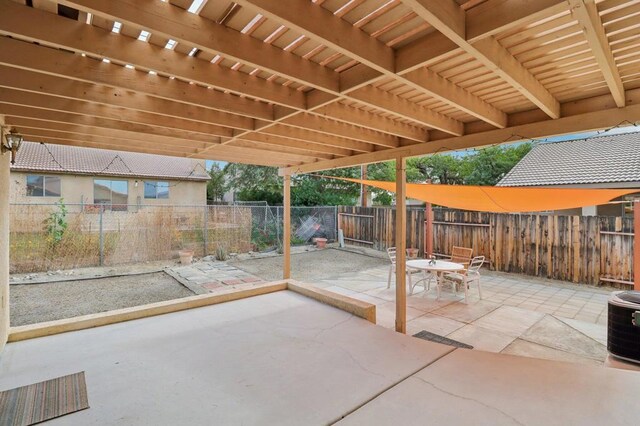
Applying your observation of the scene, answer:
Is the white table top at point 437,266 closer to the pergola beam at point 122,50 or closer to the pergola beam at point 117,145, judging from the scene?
the pergola beam at point 117,145

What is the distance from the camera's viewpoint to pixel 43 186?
34.1ft

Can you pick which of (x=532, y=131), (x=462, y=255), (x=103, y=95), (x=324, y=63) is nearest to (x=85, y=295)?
(x=103, y=95)

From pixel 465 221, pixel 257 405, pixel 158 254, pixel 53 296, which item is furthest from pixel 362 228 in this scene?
pixel 257 405

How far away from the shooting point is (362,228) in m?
11.2

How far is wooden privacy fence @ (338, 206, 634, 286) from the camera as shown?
6.01 m

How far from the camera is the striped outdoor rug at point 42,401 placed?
187cm

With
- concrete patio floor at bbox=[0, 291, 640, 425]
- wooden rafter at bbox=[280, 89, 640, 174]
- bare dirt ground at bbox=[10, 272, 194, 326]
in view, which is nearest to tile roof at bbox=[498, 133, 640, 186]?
wooden rafter at bbox=[280, 89, 640, 174]

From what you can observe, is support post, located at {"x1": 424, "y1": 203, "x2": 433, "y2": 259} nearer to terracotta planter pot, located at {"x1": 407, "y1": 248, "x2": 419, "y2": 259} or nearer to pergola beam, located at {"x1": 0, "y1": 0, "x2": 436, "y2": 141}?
A: terracotta planter pot, located at {"x1": 407, "y1": 248, "x2": 419, "y2": 259}

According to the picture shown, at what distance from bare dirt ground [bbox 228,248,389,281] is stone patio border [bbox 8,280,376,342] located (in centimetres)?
246

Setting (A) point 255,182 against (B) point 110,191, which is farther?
(A) point 255,182


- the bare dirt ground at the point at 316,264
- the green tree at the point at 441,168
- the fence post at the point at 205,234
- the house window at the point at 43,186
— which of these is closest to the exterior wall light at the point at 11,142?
the bare dirt ground at the point at 316,264

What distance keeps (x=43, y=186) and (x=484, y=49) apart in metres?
13.2

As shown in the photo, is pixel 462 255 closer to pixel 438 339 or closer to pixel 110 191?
pixel 438 339

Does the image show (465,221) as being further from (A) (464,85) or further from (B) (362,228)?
(A) (464,85)
